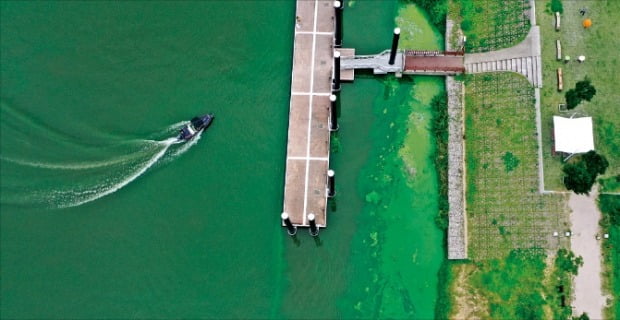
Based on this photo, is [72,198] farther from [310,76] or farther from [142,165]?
[310,76]

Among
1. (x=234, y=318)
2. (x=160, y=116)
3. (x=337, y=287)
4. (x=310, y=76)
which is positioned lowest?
(x=234, y=318)

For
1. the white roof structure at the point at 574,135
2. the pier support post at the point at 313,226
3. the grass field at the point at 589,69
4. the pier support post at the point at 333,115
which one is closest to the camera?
the white roof structure at the point at 574,135

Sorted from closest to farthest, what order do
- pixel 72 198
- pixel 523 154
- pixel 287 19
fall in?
pixel 523 154 < pixel 72 198 < pixel 287 19

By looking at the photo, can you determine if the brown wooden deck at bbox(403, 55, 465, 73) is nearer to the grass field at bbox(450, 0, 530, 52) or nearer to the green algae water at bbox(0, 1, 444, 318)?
the green algae water at bbox(0, 1, 444, 318)

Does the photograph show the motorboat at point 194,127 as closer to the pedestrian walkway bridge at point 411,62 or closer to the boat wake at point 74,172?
the boat wake at point 74,172

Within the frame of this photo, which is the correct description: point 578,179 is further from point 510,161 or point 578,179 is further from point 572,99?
point 572,99

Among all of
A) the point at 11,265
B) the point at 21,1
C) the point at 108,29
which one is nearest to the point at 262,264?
the point at 11,265

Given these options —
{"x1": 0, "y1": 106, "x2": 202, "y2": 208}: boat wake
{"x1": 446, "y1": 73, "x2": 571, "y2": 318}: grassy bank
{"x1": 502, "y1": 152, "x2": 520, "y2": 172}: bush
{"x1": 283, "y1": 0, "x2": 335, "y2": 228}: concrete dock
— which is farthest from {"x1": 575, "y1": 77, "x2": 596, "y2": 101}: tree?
{"x1": 0, "y1": 106, "x2": 202, "y2": 208}: boat wake

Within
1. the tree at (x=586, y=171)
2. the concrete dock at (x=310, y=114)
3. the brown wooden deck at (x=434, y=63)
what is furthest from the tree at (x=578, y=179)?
the concrete dock at (x=310, y=114)
